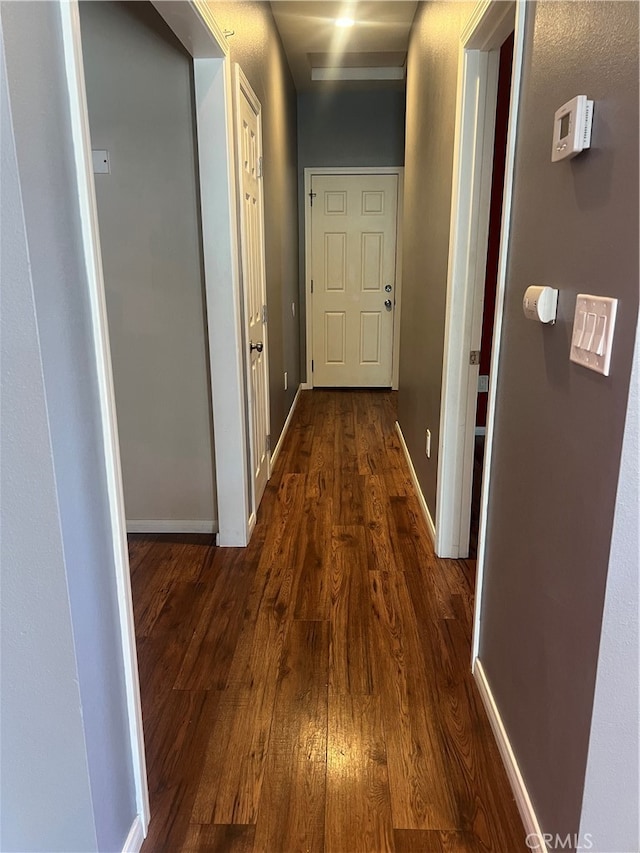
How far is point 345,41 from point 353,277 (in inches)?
76.2

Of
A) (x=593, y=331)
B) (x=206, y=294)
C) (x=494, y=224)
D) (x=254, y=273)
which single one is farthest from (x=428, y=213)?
(x=593, y=331)

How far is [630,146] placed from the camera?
0.87 metres

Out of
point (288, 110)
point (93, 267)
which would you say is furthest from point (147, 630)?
point (288, 110)

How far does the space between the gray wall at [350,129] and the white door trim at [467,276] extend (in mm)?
3332

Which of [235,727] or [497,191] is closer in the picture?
[235,727]

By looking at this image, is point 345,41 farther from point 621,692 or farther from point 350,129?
point 621,692

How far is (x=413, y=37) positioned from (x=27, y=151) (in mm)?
3416

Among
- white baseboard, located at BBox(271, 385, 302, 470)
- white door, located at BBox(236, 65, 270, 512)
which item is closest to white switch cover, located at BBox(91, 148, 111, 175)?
white door, located at BBox(236, 65, 270, 512)

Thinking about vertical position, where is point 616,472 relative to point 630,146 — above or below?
below

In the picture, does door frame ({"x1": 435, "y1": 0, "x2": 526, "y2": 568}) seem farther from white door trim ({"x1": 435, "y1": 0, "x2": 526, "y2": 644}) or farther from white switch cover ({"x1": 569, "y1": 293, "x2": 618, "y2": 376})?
white switch cover ({"x1": 569, "y1": 293, "x2": 618, "y2": 376})

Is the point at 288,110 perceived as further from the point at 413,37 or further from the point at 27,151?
the point at 27,151

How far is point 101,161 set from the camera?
2402mm

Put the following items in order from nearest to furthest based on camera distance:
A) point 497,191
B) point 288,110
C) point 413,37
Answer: point 413,37
point 497,191
point 288,110

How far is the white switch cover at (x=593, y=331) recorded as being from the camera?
3.03ft
